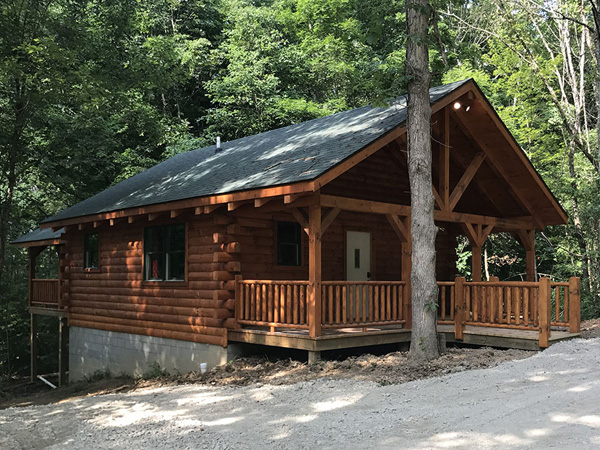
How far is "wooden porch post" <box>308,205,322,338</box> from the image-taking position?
→ 10211mm

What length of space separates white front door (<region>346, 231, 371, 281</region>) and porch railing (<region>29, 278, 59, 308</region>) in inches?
388

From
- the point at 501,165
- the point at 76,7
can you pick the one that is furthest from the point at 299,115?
the point at 501,165

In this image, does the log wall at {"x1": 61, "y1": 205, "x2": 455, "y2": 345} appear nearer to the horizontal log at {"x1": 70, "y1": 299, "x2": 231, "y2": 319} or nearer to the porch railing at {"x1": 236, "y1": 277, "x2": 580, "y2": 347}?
the horizontal log at {"x1": 70, "y1": 299, "x2": 231, "y2": 319}

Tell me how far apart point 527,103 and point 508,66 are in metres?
1.72

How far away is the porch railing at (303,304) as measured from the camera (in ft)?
34.8

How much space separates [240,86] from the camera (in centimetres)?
2889

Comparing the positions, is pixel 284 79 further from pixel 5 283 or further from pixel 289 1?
pixel 5 283

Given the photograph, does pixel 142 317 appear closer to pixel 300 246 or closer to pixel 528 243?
pixel 300 246

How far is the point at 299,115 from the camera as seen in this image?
1122 inches

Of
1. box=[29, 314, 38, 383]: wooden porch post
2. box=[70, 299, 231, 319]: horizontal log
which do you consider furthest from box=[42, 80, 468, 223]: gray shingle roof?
box=[29, 314, 38, 383]: wooden porch post

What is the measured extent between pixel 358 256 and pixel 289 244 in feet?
6.94

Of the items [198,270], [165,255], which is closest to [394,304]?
[198,270]

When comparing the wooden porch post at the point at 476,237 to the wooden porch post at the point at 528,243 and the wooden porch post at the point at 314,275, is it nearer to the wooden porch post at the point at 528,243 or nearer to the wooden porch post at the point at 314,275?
the wooden porch post at the point at 528,243

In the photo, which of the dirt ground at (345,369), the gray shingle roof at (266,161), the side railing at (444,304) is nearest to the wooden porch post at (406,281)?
the side railing at (444,304)
